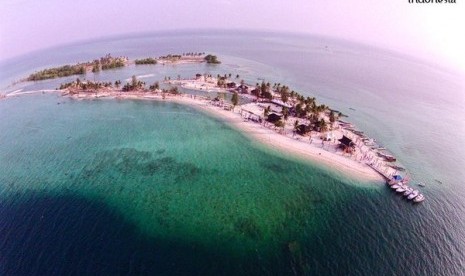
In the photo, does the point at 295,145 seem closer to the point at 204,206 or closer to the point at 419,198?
the point at 419,198

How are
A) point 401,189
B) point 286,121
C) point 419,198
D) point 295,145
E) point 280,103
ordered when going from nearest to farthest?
point 419,198 → point 401,189 → point 295,145 → point 286,121 → point 280,103

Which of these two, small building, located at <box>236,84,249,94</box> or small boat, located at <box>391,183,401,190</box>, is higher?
small building, located at <box>236,84,249,94</box>

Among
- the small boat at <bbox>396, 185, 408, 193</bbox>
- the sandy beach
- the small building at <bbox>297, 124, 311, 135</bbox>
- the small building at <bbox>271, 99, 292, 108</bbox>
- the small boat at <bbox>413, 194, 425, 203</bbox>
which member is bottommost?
the small boat at <bbox>413, 194, 425, 203</bbox>

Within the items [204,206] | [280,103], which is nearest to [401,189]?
[204,206]

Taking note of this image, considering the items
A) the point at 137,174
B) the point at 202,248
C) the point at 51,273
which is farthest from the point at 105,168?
the point at 202,248

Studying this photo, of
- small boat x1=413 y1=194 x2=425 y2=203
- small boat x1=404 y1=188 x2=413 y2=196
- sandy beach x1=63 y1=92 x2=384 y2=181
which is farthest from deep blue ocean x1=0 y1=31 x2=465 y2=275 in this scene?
small boat x1=404 y1=188 x2=413 y2=196

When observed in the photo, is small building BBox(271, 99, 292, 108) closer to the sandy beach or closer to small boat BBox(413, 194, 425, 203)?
the sandy beach

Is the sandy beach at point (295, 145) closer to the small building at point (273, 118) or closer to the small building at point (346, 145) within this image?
the small building at point (346, 145)

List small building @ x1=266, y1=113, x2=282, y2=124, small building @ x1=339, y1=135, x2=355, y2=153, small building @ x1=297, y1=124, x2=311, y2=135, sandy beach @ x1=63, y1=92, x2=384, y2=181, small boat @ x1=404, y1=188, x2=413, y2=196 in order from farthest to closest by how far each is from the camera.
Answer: small building @ x1=266, y1=113, x2=282, y2=124
small building @ x1=297, y1=124, x2=311, y2=135
small building @ x1=339, y1=135, x2=355, y2=153
sandy beach @ x1=63, y1=92, x2=384, y2=181
small boat @ x1=404, y1=188, x2=413, y2=196

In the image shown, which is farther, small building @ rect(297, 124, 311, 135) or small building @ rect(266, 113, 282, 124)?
small building @ rect(266, 113, 282, 124)

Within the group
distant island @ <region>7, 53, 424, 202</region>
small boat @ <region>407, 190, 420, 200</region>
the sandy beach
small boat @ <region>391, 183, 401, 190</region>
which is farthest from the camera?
distant island @ <region>7, 53, 424, 202</region>

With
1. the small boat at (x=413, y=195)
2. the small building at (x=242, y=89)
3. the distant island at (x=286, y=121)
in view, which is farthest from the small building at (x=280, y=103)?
the small boat at (x=413, y=195)
